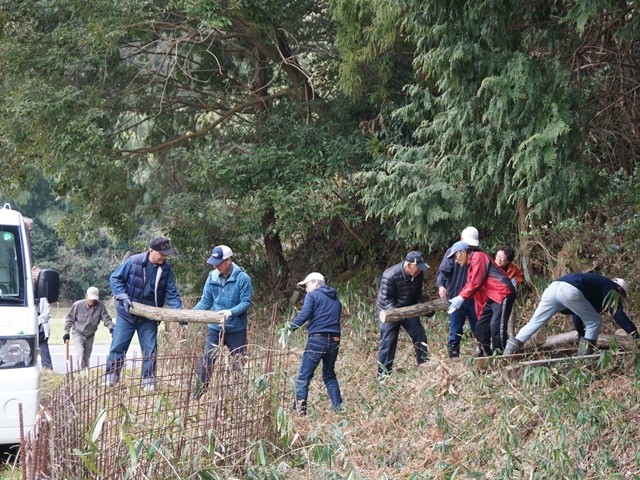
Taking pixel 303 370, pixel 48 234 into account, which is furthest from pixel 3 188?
pixel 48 234

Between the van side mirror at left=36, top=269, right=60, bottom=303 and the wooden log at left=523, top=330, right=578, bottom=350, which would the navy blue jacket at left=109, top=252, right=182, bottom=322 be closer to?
the van side mirror at left=36, top=269, right=60, bottom=303

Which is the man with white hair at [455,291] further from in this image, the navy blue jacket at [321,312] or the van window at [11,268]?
the van window at [11,268]

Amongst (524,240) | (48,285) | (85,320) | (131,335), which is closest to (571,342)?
(524,240)

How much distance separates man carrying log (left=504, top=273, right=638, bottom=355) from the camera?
961 centimetres

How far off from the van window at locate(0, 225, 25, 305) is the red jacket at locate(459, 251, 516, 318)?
506cm

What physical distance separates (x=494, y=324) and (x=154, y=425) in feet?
16.5

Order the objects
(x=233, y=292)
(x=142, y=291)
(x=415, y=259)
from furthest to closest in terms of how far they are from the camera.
Result: (x=415, y=259) < (x=142, y=291) < (x=233, y=292)

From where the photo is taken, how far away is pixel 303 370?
982 centimetres

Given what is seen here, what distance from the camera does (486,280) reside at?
1077 cm

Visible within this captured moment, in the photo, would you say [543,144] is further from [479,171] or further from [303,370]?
[303,370]

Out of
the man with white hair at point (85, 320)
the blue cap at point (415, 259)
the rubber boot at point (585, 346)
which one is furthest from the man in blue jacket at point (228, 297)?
the man with white hair at point (85, 320)

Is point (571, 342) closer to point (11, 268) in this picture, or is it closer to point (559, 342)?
point (559, 342)

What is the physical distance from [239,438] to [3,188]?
11990 mm

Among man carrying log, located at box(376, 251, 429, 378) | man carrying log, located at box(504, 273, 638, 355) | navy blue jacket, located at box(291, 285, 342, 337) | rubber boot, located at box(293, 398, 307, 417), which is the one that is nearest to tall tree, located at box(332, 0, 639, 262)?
man carrying log, located at box(504, 273, 638, 355)
